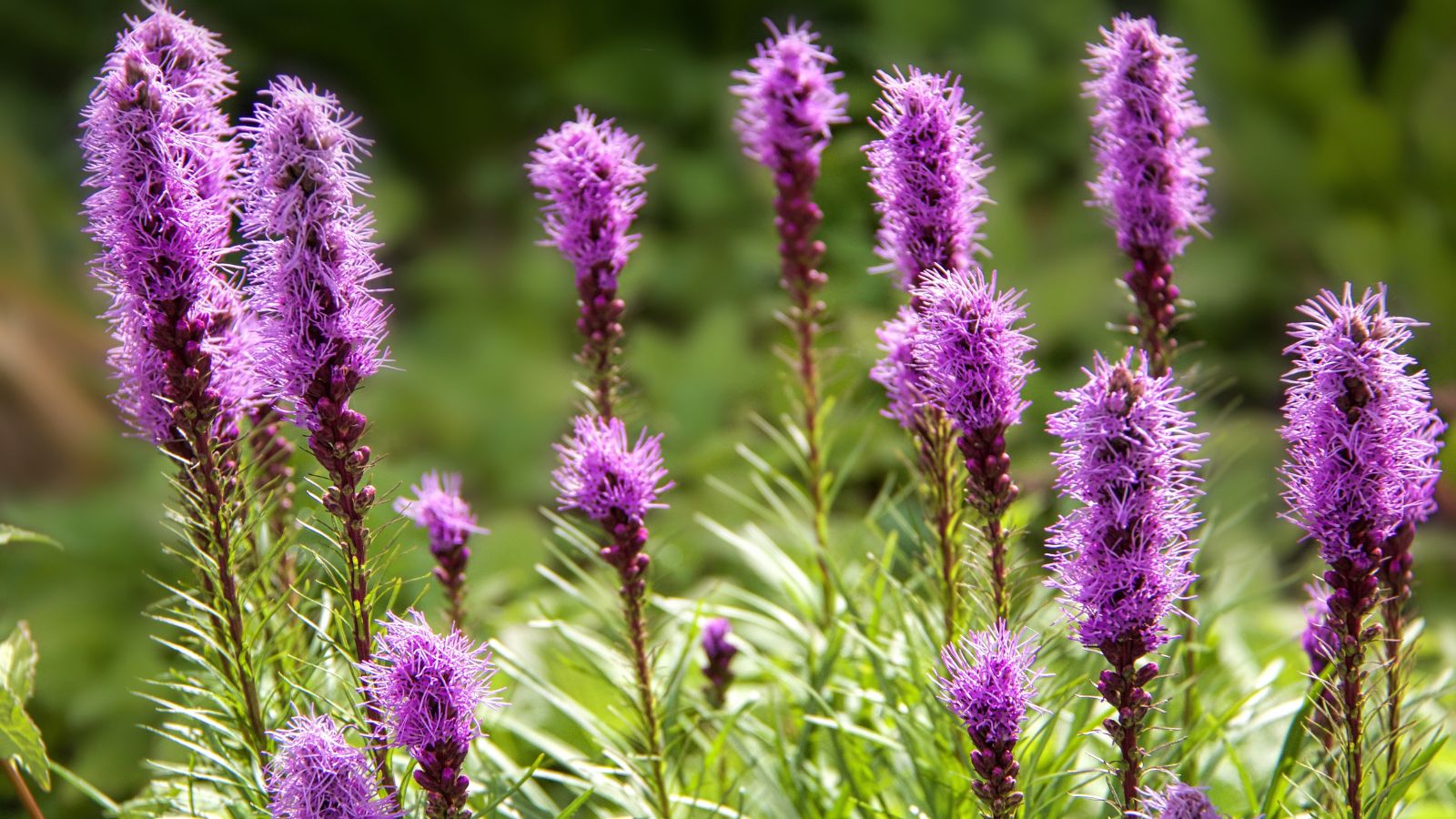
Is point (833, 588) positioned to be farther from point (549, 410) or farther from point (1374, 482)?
point (549, 410)

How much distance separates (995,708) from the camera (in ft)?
4.44

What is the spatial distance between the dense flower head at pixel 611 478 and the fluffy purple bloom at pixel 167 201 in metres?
0.42

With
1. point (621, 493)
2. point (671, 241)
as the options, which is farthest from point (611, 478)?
point (671, 241)

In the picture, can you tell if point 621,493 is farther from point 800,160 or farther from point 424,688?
point 800,160

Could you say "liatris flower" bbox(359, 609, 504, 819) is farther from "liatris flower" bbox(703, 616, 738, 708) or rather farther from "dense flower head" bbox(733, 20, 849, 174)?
"dense flower head" bbox(733, 20, 849, 174)

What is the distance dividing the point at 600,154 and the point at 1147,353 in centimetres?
83

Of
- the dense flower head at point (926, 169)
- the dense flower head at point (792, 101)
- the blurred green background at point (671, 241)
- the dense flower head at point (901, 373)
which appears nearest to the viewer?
the dense flower head at point (926, 169)

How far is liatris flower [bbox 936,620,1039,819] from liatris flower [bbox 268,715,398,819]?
0.62 m

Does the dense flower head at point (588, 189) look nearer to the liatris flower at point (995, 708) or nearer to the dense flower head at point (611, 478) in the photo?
the dense flower head at point (611, 478)

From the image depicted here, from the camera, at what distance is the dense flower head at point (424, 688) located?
133 cm

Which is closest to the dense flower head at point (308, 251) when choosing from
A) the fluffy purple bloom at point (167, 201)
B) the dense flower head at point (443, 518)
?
the fluffy purple bloom at point (167, 201)

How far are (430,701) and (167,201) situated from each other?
633 millimetres

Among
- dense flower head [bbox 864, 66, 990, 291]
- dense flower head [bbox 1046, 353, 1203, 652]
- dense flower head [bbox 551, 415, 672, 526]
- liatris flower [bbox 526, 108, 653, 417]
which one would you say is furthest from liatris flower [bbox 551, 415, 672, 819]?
dense flower head [bbox 1046, 353, 1203, 652]

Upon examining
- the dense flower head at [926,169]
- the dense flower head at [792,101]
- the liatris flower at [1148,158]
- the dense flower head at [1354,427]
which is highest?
the dense flower head at [792,101]
